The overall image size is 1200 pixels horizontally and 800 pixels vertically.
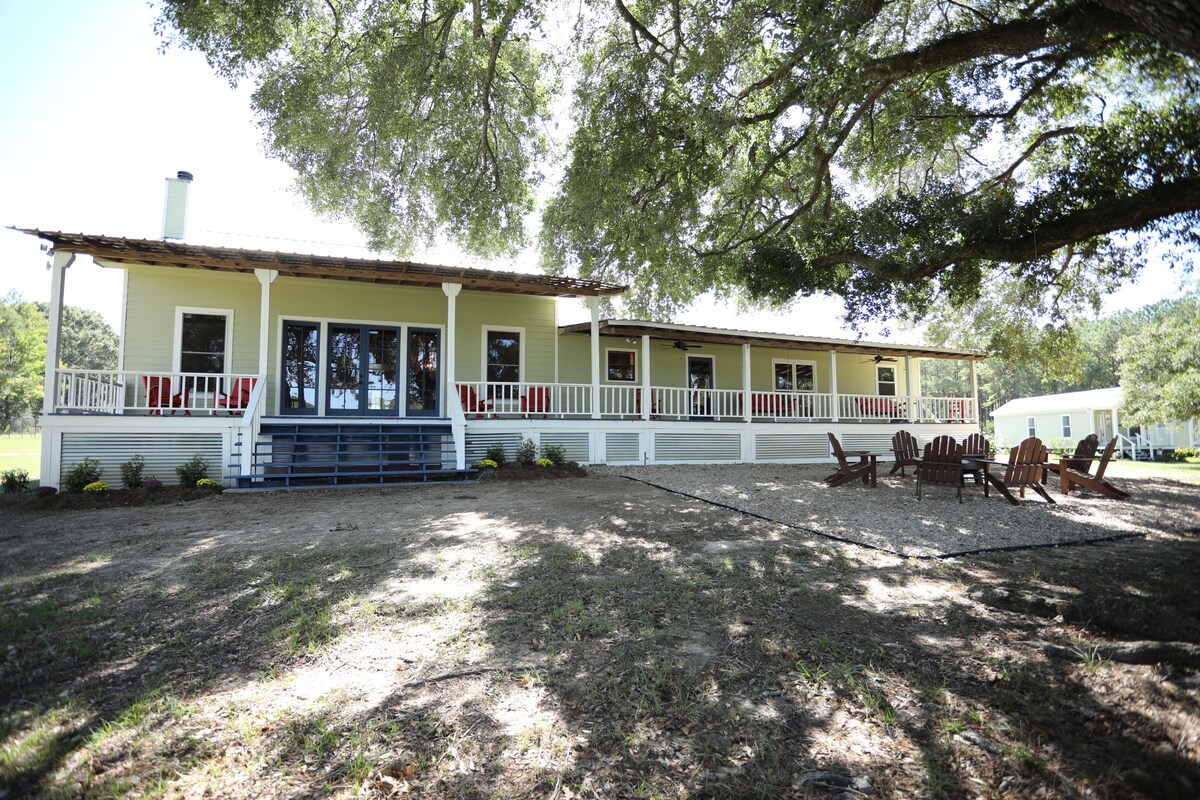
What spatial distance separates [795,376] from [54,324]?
1853 centimetres

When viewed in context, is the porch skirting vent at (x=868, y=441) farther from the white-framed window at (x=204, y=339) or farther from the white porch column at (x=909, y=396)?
the white-framed window at (x=204, y=339)

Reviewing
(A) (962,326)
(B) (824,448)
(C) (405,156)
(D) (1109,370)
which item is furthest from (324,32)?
(D) (1109,370)

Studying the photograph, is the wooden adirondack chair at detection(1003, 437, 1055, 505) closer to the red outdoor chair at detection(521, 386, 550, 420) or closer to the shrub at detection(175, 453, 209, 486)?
the red outdoor chair at detection(521, 386, 550, 420)

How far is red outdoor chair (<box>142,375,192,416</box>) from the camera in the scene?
10.5m

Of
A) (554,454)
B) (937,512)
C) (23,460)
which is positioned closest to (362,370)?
(554,454)

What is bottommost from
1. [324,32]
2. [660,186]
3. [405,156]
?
[660,186]

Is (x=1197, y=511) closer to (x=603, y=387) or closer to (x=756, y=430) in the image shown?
(x=756, y=430)

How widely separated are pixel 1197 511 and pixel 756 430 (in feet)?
28.5

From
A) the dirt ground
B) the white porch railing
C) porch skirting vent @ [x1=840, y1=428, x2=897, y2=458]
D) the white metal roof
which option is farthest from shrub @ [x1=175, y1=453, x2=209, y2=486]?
the white metal roof

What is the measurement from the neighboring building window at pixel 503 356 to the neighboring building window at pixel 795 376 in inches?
349

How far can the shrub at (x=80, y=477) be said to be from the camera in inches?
352

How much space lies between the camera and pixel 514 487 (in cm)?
996

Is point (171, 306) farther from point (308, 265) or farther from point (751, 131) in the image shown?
point (751, 131)

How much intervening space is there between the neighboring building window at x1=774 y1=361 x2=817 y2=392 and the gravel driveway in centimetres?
776
